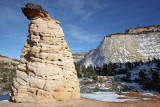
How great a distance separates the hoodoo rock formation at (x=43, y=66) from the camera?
7.52 meters

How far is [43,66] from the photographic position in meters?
8.08

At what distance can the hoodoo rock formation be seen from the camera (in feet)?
24.7

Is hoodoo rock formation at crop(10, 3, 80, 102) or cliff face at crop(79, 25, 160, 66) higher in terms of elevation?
cliff face at crop(79, 25, 160, 66)

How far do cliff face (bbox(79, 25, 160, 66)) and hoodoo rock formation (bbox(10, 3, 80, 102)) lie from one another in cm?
4623

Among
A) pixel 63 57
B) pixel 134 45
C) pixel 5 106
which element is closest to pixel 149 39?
pixel 134 45

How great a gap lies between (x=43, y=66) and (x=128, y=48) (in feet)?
195

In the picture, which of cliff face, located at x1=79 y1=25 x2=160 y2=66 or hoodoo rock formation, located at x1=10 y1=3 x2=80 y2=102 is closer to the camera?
hoodoo rock formation, located at x1=10 y1=3 x2=80 y2=102

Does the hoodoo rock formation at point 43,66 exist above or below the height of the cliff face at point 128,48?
below

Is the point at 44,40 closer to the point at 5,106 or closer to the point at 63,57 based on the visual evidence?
the point at 63,57

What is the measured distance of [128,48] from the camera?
60688 mm

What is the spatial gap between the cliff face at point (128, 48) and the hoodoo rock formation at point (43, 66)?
46233 mm

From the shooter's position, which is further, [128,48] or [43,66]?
[128,48]

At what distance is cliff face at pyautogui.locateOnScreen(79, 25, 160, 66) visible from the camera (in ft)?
178

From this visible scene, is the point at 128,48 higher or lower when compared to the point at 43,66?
higher
